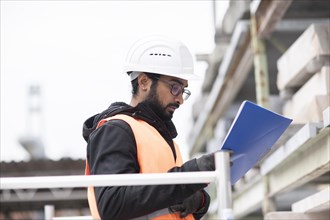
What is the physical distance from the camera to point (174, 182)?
7.34 ft

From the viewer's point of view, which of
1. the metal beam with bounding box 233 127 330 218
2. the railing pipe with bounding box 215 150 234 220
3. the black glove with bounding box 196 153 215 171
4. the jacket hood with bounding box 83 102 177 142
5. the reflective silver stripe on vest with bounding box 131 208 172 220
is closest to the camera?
the railing pipe with bounding box 215 150 234 220

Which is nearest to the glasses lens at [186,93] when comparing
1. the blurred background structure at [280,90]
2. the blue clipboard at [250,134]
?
the blue clipboard at [250,134]

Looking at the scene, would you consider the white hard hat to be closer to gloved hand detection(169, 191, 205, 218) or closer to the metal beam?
gloved hand detection(169, 191, 205, 218)

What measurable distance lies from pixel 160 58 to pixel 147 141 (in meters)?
0.36

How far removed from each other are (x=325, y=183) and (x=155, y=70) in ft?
17.3

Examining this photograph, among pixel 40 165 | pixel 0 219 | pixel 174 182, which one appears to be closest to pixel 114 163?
pixel 174 182

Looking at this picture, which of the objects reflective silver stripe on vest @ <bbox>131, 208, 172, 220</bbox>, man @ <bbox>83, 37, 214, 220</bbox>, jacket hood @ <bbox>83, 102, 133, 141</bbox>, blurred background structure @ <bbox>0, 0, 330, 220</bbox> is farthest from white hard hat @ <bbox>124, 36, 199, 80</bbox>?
blurred background structure @ <bbox>0, 0, 330, 220</bbox>

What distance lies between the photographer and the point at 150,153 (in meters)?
2.61

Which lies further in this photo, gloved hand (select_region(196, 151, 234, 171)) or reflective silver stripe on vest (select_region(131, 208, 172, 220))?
reflective silver stripe on vest (select_region(131, 208, 172, 220))

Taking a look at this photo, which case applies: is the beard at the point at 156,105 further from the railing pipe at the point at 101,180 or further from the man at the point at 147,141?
the railing pipe at the point at 101,180

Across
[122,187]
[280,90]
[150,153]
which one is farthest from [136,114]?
[280,90]

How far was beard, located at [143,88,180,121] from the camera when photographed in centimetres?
278

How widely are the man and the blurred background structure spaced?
1524mm

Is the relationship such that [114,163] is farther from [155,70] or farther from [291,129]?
[291,129]
